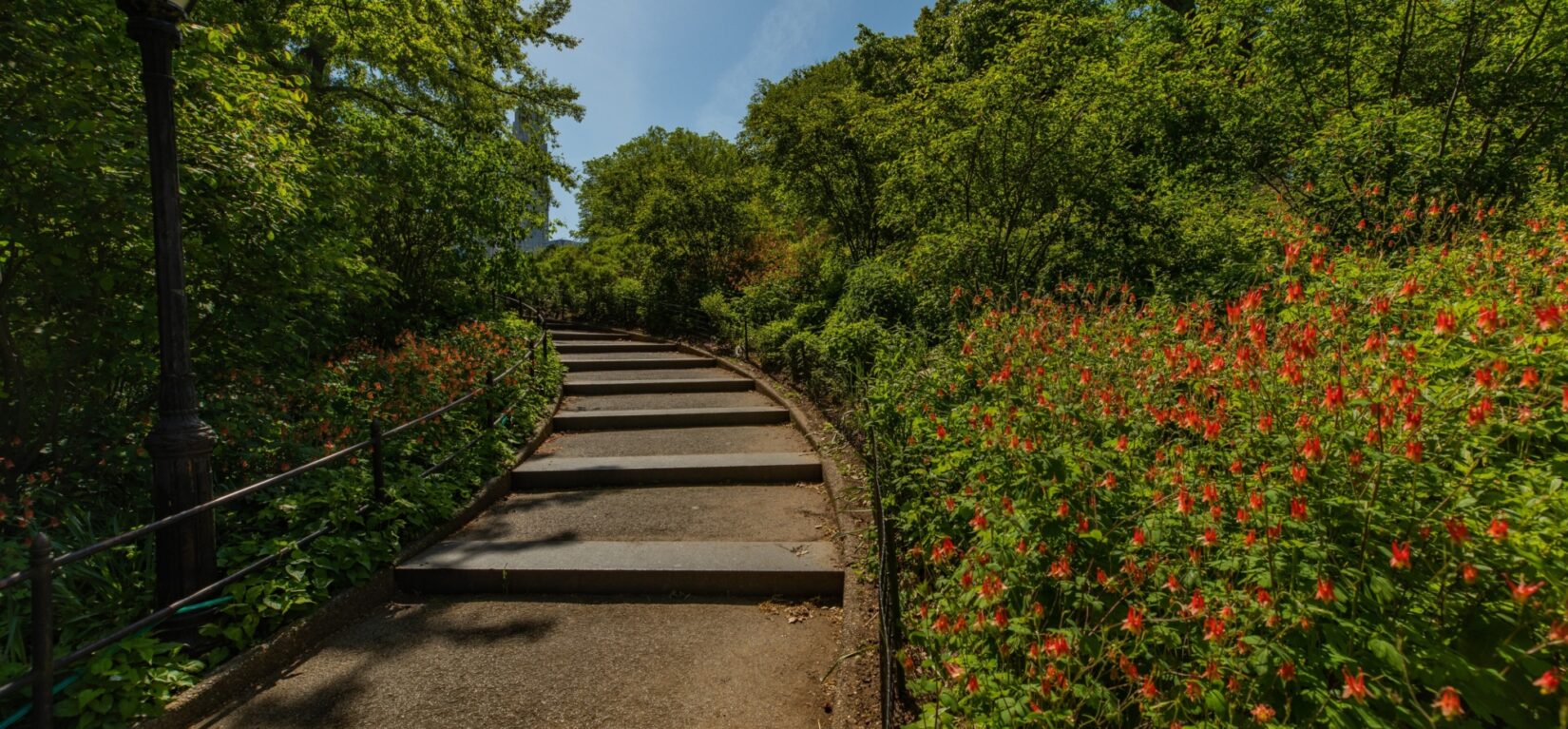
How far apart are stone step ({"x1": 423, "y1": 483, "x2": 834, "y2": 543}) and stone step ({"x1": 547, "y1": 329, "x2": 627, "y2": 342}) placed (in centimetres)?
955

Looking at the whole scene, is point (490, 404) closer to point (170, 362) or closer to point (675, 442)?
point (675, 442)

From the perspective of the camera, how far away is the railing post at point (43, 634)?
2398mm

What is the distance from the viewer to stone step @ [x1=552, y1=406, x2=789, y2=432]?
27.0ft

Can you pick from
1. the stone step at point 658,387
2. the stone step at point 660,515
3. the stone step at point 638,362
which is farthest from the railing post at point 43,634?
the stone step at point 638,362

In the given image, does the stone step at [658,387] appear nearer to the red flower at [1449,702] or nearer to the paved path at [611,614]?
the paved path at [611,614]

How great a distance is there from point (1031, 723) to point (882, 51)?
2239 centimetres

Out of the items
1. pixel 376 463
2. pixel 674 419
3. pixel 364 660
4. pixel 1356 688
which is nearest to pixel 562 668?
pixel 364 660

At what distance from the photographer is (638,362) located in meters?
11.7

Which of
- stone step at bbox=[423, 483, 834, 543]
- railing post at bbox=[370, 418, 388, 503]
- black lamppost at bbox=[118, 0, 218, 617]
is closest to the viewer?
black lamppost at bbox=[118, 0, 218, 617]

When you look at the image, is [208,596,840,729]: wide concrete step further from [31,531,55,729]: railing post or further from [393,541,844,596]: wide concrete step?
[31,531,55,729]: railing post

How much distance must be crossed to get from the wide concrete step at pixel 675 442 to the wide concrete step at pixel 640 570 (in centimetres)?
232

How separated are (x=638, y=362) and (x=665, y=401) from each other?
265cm

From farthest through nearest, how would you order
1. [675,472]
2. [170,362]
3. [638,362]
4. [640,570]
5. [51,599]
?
[638,362], [675,472], [640,570], [170,362], [51,599]

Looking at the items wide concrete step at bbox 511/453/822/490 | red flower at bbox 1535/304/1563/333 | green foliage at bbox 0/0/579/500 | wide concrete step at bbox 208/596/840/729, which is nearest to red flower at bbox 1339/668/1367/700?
red flower at bbox 1535/304/1563/333
